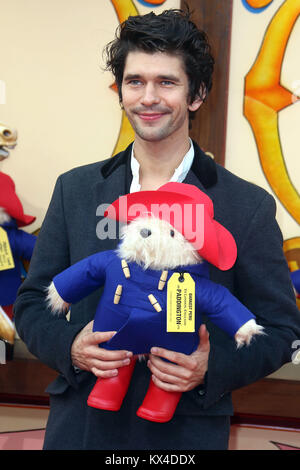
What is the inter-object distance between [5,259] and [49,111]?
0.74 m

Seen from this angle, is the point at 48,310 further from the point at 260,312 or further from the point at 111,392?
the point at 260,312

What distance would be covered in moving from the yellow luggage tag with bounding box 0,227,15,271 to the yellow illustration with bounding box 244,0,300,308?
0.96 metres

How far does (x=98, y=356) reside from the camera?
3.40 feet

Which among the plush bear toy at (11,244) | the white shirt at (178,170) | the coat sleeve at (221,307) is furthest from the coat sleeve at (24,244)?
the coat sleeve at (221,307)

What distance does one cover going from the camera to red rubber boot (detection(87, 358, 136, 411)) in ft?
3.42

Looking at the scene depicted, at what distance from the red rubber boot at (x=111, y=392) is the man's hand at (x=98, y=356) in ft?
0.07

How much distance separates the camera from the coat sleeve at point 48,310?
1.10 meters

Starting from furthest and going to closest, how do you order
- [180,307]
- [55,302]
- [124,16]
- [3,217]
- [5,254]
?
1. [124,16]
2. [3,217]
3. [5,254]
4. [55,302]
5. [180,307]

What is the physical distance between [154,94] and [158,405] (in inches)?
25.6

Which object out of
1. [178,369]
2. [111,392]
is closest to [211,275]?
[178,369]

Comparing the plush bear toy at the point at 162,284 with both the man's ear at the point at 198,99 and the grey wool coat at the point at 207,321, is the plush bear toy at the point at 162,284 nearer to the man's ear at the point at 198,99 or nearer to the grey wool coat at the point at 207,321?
the grey wool coat at the point at 207,321

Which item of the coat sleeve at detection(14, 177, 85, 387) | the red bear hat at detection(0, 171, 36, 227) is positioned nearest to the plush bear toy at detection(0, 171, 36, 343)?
the red bear hat at detection(0, 171, 36, 227)

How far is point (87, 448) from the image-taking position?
1.09m

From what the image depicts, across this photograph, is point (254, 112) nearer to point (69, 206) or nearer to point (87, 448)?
point (69, 206)
